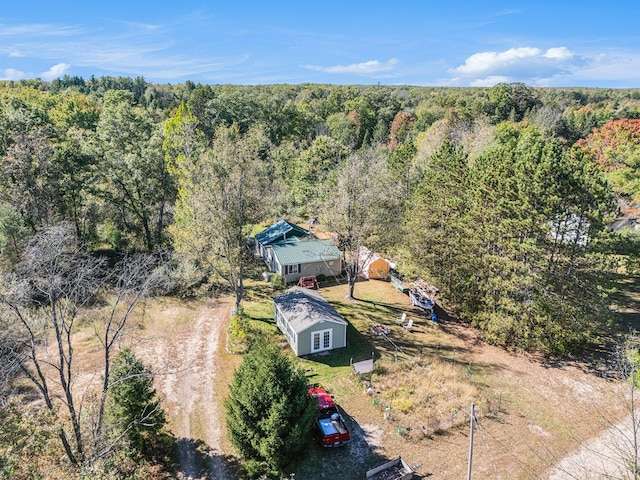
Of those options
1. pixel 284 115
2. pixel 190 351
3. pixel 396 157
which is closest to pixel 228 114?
pixel 284 115

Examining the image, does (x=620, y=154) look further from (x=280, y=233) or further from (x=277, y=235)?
(x=277, y=235)

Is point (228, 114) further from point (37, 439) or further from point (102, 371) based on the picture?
point (37, 439)

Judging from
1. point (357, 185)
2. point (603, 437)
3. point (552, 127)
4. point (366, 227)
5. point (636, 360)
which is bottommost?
point (603, 437)

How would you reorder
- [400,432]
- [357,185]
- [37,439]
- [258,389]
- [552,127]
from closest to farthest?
[37,439], [258,389], [400,432], [357,185], [552,127]

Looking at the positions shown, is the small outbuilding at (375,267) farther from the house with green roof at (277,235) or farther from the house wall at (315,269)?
the house with green roof at (277,235)

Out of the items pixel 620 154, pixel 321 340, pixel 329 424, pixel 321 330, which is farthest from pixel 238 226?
pixel 620 154

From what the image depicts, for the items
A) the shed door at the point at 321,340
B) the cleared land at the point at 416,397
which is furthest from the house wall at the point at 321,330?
the cleared land at the point at 416,397

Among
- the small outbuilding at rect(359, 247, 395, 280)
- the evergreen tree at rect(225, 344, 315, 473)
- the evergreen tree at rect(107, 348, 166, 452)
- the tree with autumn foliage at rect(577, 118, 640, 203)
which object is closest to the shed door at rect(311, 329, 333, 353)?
the evergreen tree at rect(225, 344, 315, 473)
